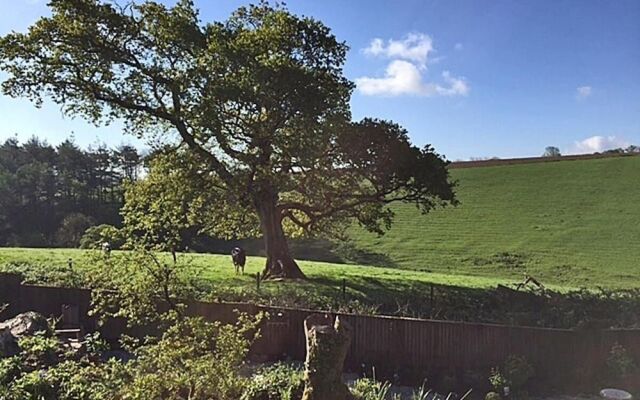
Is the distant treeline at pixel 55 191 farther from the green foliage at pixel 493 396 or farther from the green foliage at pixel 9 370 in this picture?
the green foliage at pixel 493 396

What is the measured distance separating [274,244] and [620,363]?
467 inches

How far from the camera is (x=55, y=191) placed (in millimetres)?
39281

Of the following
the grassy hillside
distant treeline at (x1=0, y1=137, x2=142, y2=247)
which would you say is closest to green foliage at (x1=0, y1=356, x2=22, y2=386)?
the grassy hillside

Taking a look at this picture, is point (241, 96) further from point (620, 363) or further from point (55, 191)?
point (55, 191)

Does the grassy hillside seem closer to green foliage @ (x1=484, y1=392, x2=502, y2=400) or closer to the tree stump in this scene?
green foliage @ (x1=484, y1=392, x2=502, y2=400)

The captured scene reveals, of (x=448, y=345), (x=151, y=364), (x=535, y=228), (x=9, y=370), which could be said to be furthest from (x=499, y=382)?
(x=535, y=228)

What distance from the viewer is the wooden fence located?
10.6 meters

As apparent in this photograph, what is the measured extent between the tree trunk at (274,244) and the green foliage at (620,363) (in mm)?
10700

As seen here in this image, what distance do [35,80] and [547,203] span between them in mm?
33408

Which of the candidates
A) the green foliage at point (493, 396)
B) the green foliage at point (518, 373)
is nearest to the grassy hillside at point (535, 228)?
the green foliage at point (518, 373)

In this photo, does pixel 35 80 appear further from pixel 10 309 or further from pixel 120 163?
pixel 120 163

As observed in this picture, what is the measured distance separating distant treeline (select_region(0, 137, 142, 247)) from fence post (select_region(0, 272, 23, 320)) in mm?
17598

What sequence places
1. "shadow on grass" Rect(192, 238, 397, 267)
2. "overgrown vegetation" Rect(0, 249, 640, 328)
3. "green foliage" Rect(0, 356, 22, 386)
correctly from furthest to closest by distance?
"shadow on grass" Rect(192, 238, 397, 267) → "overgrown vegetation" Rect(0, 249, 640, 328) → "green foliage" Rect(0, 356, 22, 386)

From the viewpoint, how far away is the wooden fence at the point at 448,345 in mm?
10641
